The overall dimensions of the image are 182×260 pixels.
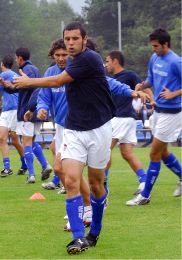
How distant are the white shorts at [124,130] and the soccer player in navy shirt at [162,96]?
110 centimetres

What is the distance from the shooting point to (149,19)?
56812 mm

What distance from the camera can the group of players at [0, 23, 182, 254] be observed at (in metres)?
7.55

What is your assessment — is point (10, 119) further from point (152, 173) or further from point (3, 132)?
point (152, 173)

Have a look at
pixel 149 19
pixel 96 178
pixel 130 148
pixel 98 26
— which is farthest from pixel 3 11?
pixel 96 178

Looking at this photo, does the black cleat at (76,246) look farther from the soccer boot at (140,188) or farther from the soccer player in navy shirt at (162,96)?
the soccer boot at (140,188)

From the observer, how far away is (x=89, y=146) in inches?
303

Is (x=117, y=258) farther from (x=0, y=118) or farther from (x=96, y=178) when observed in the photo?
(x=0, y=118)

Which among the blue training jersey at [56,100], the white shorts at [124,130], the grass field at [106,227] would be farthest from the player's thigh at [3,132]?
the blue training jersey at [56,100]

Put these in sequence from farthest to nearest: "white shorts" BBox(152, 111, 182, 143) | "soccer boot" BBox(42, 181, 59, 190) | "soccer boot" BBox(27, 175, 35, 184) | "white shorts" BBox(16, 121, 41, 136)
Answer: "white shorts" BBox(16, 121, 41, 136) → "soccer boot" BBox(27, 175, 35, 184) → "soccer boot" BBox(42, 181, 59, 190) → "white shorts" BBox(152, 111, 182, 143)

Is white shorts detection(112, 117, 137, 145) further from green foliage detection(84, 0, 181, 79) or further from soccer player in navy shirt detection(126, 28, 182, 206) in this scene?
green foliage detection(84, 0, 181, 79)

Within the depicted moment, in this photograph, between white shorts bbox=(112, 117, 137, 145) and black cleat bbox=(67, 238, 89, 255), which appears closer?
black cleat bbox=(67, 238, 89, 255)

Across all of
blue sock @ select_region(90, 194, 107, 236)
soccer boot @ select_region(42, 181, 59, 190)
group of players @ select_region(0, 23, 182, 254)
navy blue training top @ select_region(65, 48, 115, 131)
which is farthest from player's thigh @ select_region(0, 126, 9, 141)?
navy blue training top @ select_region(65, 48, 115, 131)

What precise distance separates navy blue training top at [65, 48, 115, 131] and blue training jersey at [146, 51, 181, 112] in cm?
269

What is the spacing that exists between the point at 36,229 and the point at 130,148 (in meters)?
3.49
